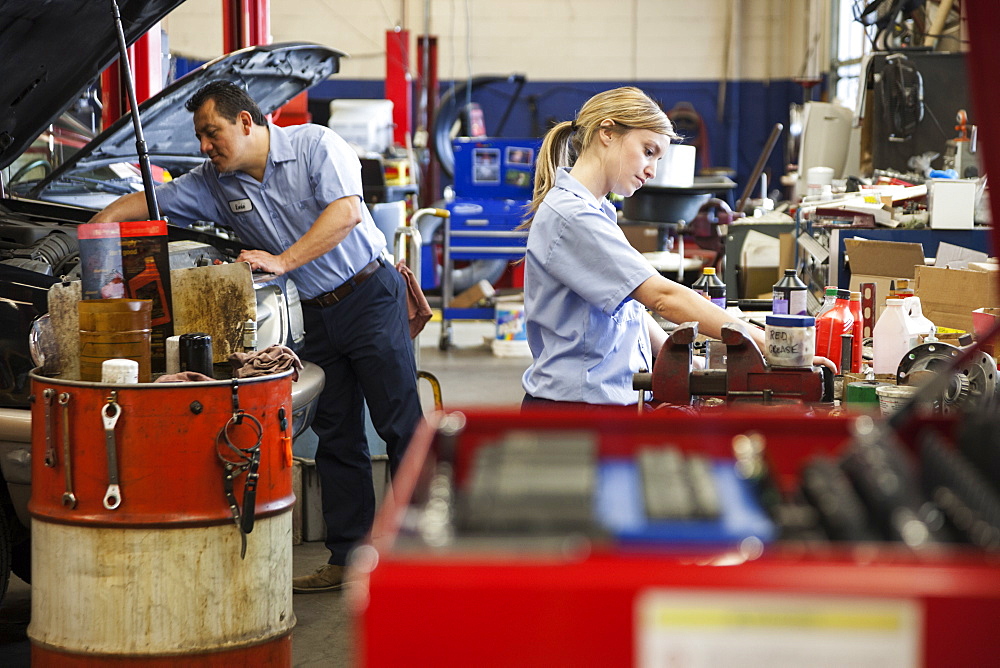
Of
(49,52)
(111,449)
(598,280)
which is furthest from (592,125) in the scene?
(49,52)

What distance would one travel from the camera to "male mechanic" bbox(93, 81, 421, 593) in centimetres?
346

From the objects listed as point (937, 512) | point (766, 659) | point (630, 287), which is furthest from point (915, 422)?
point (630, 287)

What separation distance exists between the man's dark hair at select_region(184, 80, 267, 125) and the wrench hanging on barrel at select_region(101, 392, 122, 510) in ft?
4.57

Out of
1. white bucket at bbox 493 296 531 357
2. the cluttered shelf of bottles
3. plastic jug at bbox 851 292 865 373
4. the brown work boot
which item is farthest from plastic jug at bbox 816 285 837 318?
white bucket at bbox 493 296 531 357

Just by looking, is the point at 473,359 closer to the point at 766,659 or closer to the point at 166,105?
the point at 166,105

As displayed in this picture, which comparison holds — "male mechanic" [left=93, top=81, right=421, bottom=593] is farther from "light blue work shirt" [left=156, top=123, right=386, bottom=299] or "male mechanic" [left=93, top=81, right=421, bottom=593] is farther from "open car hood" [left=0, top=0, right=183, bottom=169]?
"open car hood" [left=0, top=0, right=183, bottom=169]

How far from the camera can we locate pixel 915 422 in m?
1.17

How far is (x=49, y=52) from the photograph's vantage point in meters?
3.23

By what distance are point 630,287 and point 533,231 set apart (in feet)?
0.95

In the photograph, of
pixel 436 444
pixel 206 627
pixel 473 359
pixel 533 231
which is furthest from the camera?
pixel 473 359

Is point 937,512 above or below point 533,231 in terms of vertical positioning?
below

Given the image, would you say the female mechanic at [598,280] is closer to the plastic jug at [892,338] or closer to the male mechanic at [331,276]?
the plastic jug at [892,338]

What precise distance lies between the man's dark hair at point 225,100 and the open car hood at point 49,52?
28cm

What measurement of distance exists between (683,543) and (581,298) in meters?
1.66
